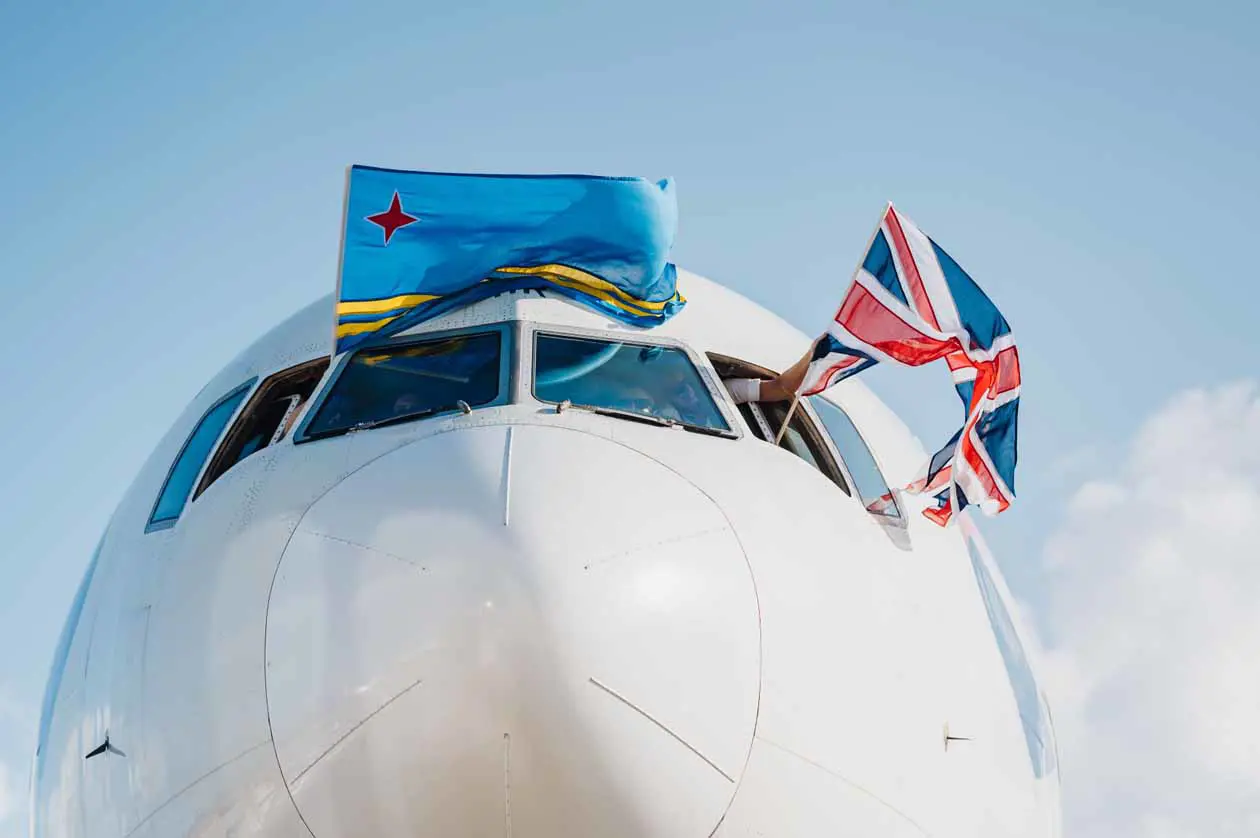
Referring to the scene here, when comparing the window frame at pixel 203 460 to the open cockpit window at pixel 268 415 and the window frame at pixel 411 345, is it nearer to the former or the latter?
the open cockpit window at pixel 268 415

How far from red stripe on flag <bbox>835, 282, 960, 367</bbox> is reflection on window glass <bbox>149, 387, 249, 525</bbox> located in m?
3.40

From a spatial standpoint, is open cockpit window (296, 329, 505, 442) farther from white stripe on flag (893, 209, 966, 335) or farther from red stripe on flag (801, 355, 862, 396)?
white stripe on flag (893, 209, 966, 335)

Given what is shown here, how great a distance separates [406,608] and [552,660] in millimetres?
597

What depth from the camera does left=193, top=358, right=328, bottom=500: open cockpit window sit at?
7.53 meters

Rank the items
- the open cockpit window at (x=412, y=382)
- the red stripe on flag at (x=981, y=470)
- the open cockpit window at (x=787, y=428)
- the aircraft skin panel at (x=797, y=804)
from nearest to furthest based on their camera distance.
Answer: the aircraft skin panel at (x=797, y=804) → the open cockpit window at (x=412, y=382) → the open cockpit window at (x=787, y=428) → the red stripe on flag at (x=981, y=470)

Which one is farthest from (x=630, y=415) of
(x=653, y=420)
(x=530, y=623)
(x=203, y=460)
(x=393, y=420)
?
(x=203, y=460)

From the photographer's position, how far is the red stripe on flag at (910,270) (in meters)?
8.42

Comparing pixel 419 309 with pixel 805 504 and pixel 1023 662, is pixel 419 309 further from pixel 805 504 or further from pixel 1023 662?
pixel 1023 662

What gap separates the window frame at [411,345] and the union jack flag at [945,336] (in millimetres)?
1802

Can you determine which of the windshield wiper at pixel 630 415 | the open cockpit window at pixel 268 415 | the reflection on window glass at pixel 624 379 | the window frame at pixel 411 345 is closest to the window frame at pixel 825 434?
the reflection on window glass at pixel 624 379

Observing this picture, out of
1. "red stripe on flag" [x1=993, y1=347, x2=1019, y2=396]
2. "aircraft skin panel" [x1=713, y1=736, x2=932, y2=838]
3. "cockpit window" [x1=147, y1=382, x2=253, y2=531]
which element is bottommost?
"aircraft skin panel" [x1=713, y1=736, x2=932, y2=838]

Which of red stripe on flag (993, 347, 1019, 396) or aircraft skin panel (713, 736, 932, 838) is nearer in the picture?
aircraft skin panel (713, 736, 932, 838)

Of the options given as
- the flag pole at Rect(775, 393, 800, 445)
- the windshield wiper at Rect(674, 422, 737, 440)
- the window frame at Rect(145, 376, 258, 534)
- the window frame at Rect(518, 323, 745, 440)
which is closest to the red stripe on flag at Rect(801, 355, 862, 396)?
the flag pole at Rect(775, 393, 800, 445)

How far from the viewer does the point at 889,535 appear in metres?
7.35
